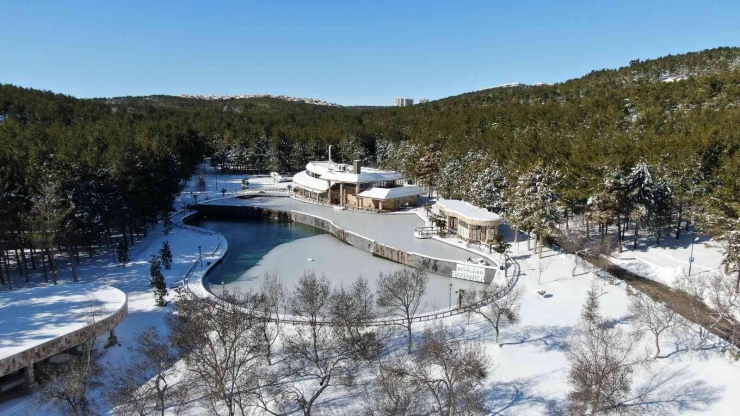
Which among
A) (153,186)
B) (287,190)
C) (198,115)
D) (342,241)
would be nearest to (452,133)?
(287,190)

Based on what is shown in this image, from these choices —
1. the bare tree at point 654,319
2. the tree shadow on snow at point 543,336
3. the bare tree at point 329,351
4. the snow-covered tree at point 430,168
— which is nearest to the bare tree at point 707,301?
the bare tree at point 654,319

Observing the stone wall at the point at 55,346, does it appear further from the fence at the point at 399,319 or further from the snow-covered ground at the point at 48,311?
the fence at the point at 399,319

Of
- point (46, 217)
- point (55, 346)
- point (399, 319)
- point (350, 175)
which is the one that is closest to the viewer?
point (55, 346)

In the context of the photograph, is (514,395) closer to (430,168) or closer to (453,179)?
(453,179)

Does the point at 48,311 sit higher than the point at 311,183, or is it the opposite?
the point at 311,183

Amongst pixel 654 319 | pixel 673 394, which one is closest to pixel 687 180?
pixel 654 319

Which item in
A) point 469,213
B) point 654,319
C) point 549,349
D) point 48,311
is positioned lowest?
point 549,349

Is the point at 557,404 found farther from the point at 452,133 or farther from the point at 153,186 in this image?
the point at 452,133

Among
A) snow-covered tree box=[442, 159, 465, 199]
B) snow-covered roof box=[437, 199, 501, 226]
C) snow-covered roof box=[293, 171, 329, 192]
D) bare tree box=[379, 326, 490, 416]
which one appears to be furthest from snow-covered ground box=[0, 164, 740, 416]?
snow-covered roof box=[293, 171, 329, 192]
